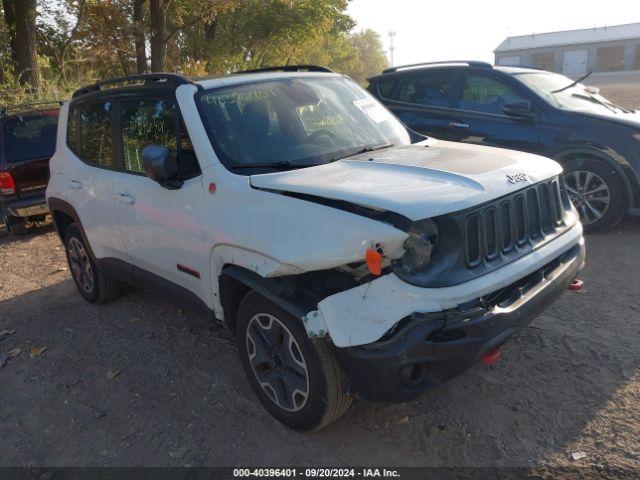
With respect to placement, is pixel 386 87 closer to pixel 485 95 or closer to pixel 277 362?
pixel 485 95

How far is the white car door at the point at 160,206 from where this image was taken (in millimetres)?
3412

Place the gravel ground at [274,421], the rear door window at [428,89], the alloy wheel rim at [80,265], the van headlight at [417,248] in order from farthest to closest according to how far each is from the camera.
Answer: the rear door window at [428,89] < the alloy wheel rim at [80,265] < the gravel ground at [274,421] < the van headlight at [417,248]

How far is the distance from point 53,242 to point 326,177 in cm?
594

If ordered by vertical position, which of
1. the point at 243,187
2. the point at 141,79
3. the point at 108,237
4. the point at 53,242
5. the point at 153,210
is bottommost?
the point at 53,242

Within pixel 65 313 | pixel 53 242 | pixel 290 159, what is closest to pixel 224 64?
pixel 53 242

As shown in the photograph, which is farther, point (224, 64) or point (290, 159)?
point (224, 64)

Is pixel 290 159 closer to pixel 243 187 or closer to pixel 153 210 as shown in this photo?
pixel 243 187

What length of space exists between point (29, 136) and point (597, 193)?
7483 millimetres

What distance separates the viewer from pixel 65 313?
508 cm

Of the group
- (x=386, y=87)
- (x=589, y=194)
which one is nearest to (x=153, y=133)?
(x=386, y=87)

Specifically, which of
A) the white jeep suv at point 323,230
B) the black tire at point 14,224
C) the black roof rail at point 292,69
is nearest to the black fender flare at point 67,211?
the white jeep suv at point 323,230

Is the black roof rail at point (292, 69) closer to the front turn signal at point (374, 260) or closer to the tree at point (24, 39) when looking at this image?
the front turn signal at point (374, 260)

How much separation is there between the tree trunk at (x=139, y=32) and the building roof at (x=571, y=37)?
44.8 m

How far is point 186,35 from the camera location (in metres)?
23.3
